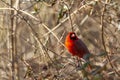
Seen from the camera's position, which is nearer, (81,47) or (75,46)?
(81,47)

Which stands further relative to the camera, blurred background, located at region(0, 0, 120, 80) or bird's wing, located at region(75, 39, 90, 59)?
bird's wing, located at region(75, 39, 90, 59)

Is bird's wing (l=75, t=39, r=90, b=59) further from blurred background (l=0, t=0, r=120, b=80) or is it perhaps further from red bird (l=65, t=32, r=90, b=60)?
blurred background (l=0, t=0, r=120, b=80)

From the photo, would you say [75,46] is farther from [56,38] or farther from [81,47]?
[56,38]

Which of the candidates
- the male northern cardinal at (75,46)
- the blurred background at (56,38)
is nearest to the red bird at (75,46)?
the male northern cardinal at (75,46)

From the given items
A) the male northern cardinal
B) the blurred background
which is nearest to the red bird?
the male northern cardinal

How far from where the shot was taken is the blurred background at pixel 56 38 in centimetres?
415

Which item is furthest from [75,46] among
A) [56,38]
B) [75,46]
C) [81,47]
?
[56,38]

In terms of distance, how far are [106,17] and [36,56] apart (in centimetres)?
103

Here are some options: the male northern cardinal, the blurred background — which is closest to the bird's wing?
the male northern cardinal

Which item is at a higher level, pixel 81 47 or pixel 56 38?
pixel 56 38

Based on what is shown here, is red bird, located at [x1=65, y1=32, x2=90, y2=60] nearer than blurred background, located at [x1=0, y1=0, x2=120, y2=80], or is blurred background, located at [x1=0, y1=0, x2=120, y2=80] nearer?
blurred background, located at [x1=0, y1=0, x2=120, y2=80]

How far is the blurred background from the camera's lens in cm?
415

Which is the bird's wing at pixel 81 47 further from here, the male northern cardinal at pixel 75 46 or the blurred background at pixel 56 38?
the blurred background at pixel 56 38

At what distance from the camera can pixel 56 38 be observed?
174 inches
